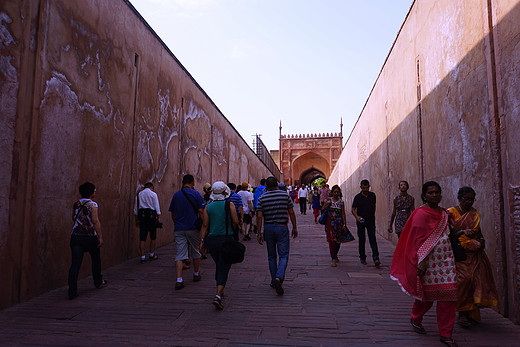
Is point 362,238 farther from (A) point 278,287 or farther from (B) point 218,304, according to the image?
(B) point 218,304

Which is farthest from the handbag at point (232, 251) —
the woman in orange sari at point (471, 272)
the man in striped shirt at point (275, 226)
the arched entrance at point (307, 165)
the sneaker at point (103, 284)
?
the arched entrance at point (307, 165)

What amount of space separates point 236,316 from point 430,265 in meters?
1.90

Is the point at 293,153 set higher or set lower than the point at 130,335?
higher

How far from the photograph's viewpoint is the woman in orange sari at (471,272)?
3371mm

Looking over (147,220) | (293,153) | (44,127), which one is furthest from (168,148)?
(293,153)

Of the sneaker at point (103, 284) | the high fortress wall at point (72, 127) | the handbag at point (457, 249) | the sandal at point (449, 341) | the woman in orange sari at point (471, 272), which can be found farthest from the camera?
the sneaker at point (103, 284)

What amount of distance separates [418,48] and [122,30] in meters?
5.43

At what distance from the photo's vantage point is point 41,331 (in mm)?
3219

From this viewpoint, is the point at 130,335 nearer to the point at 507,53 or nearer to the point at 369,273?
the point at 369,273

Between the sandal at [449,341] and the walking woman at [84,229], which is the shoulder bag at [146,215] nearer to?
the walking woman at [84,229]

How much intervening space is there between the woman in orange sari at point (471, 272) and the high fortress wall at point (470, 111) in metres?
0.29

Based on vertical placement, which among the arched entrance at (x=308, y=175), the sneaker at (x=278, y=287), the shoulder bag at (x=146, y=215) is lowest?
the sneaker at (x=278, y=287)

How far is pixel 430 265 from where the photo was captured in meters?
3.15

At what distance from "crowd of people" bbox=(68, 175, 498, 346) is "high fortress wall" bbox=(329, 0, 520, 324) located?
45 cm
